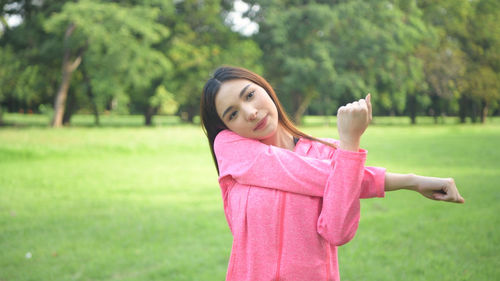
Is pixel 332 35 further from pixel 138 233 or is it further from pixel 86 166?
pixel 138 233

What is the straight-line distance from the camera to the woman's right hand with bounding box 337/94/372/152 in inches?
46.8

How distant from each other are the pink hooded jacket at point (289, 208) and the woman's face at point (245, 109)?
2.2 inches

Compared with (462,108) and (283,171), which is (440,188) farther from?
(462,108)

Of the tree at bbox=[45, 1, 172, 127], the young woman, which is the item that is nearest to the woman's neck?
the young woman

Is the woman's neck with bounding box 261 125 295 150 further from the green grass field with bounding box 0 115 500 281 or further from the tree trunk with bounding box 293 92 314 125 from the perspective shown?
the tree trunk with bounding box 293 92 314 125

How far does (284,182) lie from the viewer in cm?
131

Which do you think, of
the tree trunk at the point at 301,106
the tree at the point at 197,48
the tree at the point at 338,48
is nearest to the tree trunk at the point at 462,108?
the tree at the point at 338,48

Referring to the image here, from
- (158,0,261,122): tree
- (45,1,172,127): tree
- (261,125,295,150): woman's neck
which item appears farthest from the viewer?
(158,0,261,122): tree

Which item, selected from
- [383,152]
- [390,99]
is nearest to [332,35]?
Answer: [390,99]

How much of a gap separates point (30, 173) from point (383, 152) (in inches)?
364

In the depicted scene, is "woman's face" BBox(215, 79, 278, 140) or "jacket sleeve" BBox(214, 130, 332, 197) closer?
"jacket sleeve" BBox(214, 130, 332, 197)

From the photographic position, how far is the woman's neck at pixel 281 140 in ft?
5.11

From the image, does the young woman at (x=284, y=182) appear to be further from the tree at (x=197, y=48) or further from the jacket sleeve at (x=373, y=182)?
the tree at (x=197, y=48)

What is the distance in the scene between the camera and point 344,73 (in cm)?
2592
